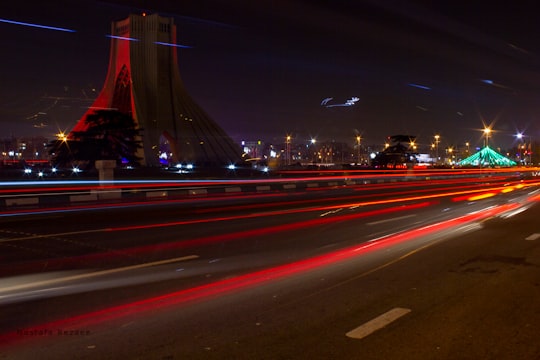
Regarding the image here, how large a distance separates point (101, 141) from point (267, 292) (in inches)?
2036

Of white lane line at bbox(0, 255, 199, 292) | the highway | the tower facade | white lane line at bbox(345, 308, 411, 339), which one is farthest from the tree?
white lane line at bbox(345, 308, 411, 339)

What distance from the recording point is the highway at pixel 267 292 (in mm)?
4910

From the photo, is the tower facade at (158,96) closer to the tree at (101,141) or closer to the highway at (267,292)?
the tree at (101,141)

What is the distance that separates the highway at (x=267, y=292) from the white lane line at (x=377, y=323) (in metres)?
0.02

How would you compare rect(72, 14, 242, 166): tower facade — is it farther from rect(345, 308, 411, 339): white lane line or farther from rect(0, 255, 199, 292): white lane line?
rect(345, 308, 411, 339): white lane line

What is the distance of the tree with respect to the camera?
55406 millimetres

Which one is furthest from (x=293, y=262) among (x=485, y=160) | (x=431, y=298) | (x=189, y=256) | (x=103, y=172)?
(x=485, y=160)

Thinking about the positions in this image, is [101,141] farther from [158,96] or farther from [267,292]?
[267,292]

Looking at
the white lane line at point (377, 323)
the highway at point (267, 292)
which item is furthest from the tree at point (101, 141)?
the white lane line at point (377, 323)

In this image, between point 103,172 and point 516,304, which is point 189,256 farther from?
point 103,172

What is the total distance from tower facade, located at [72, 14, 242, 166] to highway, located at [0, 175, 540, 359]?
242ft

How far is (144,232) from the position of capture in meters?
12.8

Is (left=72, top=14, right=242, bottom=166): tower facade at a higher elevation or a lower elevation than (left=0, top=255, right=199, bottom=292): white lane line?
higher

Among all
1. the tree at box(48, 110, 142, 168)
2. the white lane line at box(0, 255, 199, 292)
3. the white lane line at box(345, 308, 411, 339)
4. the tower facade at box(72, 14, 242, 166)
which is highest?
the tower facade at box(72, 14, 242, 166)
